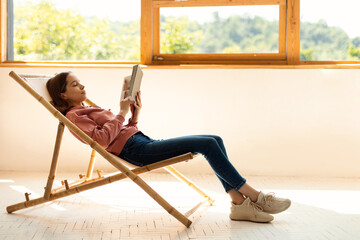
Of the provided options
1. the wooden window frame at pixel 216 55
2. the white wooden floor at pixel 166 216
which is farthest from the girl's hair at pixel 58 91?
the wooden window frame at pixel 216 55

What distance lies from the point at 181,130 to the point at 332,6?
5.86ft

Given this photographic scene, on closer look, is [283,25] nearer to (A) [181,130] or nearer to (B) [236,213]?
(A) [181,130]

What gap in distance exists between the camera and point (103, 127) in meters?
2.72

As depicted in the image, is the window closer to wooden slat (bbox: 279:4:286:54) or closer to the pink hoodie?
wooden slat (bbox: 279:4:286:54)

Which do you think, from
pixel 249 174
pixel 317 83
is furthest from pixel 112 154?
pixel 317 83

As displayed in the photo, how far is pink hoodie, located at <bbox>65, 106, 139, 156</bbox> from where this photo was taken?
8.82 feet

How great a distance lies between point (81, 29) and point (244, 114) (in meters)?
1.73

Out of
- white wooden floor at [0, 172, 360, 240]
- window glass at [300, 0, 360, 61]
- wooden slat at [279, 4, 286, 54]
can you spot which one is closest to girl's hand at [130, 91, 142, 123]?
white wooden floor at [0, 172, 360, 240]

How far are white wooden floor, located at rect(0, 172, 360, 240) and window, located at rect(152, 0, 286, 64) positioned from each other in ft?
4.10

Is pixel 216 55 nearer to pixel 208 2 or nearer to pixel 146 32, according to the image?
pixel 208 2

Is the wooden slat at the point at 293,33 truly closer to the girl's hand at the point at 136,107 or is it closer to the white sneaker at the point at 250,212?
the girl's hand at the point at 136,107

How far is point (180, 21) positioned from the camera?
4.48m

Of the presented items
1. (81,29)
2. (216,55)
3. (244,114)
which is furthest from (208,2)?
(81,29)

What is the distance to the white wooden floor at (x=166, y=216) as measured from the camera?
2.49 metres
